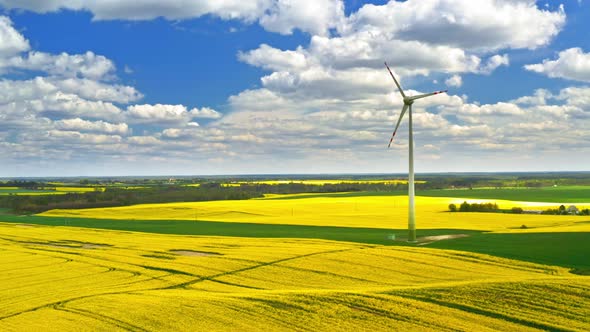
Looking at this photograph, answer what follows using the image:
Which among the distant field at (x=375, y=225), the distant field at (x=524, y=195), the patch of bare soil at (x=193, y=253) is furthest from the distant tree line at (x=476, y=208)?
the patch of bare soil at (x=193, y=253)

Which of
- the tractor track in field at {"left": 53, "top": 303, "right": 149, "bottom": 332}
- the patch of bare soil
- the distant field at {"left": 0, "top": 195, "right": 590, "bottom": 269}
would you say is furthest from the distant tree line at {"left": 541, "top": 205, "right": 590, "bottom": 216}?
the tractor track in field at {"left": 53, "top": 303, "right": 149, "bottom": 332}

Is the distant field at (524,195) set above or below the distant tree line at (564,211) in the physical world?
above

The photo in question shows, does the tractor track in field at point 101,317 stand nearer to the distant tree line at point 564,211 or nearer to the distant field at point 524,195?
the distant tree line at point 564,211

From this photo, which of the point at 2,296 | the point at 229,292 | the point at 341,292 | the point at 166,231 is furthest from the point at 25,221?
the point at 341,292

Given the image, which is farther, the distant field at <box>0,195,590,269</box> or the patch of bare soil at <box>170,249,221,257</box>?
the patch of bare soil at <box>170,249,221,257</box>

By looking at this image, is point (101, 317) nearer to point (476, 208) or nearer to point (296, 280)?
point (296, 280)

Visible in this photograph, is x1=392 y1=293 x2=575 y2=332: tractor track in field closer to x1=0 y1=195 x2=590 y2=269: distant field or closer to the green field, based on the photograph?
the green field
